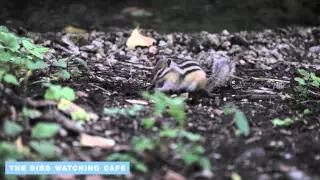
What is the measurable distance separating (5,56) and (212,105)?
197cm

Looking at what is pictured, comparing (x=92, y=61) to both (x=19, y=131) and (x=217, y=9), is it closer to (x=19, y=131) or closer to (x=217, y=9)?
(x=19, y=131)

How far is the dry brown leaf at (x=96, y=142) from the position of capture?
10.4 ft

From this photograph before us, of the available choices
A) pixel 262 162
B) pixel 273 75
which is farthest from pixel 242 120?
pixel 273 75

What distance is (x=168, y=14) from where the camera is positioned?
336 inches

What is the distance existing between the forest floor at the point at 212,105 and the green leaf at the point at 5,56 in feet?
1.17

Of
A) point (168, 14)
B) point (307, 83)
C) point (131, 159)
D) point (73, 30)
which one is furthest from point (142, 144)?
point (168, 14)

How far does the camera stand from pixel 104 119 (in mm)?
3596

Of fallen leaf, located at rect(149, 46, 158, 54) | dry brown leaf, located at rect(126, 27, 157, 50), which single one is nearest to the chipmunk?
fallen leaf, located at rect(149, 46, 158, 54)

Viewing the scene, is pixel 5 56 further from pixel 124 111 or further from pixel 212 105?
pixel 212 105

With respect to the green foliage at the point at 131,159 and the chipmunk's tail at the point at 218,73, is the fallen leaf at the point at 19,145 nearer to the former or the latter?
the green foliage at the point at 131,159

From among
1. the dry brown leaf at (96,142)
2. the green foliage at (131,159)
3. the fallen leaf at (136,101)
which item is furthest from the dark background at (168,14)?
the green foliage at (131,159)

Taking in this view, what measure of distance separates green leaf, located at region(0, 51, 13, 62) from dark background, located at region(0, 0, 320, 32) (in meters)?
3.41

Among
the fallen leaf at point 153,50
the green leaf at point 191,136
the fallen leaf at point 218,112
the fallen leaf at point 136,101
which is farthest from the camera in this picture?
the fallen leaf at point 153,50

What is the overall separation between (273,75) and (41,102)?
3.08 m
